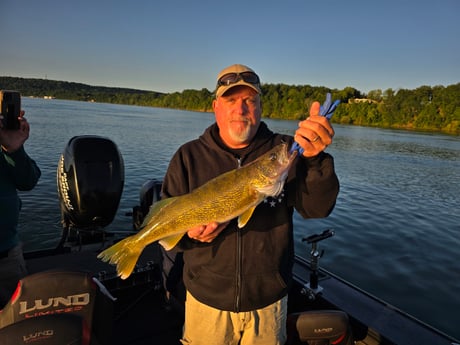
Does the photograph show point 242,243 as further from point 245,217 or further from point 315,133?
point 315,133

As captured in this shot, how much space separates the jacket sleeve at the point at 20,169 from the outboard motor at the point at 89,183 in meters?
1.86

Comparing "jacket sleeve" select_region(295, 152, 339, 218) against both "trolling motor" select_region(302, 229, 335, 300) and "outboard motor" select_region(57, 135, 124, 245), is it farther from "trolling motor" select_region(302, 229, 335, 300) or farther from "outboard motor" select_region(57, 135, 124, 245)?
"outboard motor" select_region(57, 135, 124, 245)

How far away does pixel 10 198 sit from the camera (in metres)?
3.34

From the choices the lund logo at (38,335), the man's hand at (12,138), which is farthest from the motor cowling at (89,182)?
the lund logo at (38,335)

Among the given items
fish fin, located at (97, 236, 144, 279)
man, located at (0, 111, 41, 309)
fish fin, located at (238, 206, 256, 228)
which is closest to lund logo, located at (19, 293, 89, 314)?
fish fin, located at (97, 236, 144, 279)

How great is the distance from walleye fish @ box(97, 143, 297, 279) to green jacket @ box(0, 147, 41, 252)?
53.4 inches

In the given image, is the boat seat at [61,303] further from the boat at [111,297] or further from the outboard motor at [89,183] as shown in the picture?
the outboard motor at [89,183]

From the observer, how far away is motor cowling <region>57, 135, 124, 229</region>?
537cm

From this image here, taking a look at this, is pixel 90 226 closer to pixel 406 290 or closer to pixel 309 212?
pixel 309 212

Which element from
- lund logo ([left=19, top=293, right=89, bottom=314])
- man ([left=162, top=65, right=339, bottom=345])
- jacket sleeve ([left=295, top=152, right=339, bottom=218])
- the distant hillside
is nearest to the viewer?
lund logo ([left=19, top=293, right=89, bottom=314])

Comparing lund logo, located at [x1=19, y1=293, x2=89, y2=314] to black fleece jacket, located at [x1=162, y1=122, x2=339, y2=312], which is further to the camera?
black fleece jacket, located at [x1=162, y1=122, x2=339, y2=312]

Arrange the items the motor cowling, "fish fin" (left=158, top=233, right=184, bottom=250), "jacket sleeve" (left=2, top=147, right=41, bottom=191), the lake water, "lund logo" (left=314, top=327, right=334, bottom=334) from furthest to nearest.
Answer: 1. the lake water
2. the motor cowling
3. "jacket sleeve" (left=2, top=147, right=41, bottom=191)
4. "lund logo" (left=314, top=327, right=334, bottom=334)
5. "fish fin" (left=158, top=233, right=184, bottom=250)

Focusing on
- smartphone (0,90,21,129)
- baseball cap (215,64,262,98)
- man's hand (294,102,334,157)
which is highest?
baseball cap (215,64,262,98)

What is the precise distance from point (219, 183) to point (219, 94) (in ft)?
2.80
